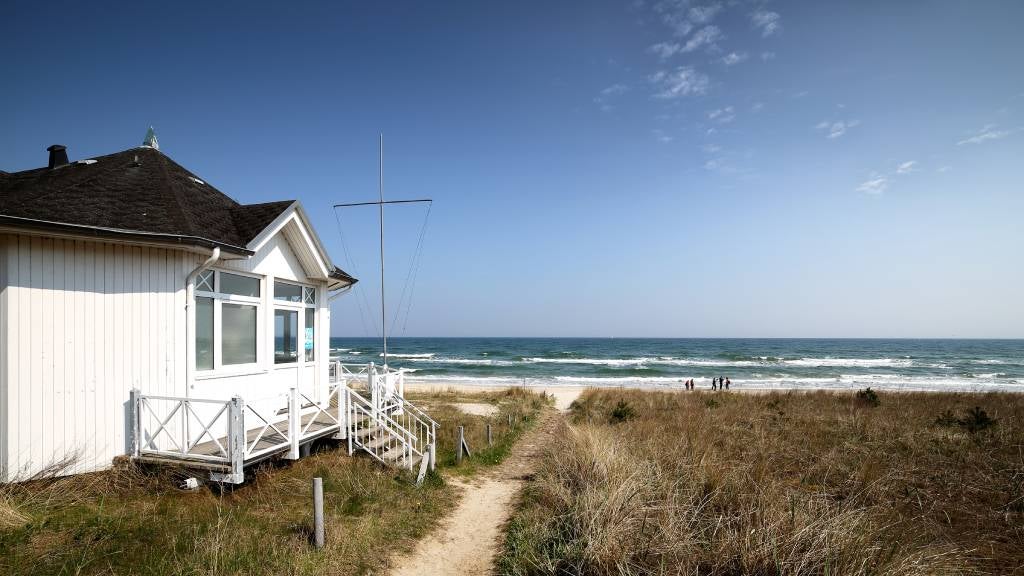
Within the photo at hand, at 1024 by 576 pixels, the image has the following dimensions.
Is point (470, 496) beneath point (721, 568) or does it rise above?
beneath

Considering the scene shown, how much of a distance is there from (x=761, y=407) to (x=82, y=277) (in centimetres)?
2257

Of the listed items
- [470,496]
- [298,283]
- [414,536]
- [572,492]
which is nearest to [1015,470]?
[572,492]

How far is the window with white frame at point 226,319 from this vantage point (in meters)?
8.71

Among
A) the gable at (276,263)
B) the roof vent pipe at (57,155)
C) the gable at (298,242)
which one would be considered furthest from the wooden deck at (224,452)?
the roof vent pipe at (57,155)

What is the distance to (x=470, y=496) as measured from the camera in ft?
30.9

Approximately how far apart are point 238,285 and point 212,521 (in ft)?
15.7

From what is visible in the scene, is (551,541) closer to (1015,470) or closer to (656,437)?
(656,437)

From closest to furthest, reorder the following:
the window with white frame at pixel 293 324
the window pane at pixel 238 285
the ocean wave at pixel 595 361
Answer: the window pane at pixel 238 285
the window with white frame at pixel 293 324
the ocean wave at pixel 595 361

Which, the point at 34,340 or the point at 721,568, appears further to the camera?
the point at 34,340

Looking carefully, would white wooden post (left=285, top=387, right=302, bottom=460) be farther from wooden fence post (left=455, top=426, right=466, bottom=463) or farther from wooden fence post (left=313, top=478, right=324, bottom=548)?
wooden fence post (left=455, top=426, right=466, bottom=463)

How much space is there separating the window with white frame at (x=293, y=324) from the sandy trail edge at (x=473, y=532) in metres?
4.97

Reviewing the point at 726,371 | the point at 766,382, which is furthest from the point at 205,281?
the point at 726,371

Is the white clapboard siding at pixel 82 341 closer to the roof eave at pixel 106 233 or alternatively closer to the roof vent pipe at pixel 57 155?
the roof eave at pixel 106 233

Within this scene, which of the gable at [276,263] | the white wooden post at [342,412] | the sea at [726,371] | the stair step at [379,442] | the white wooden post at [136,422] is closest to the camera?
the white wooden post at [136,422]
